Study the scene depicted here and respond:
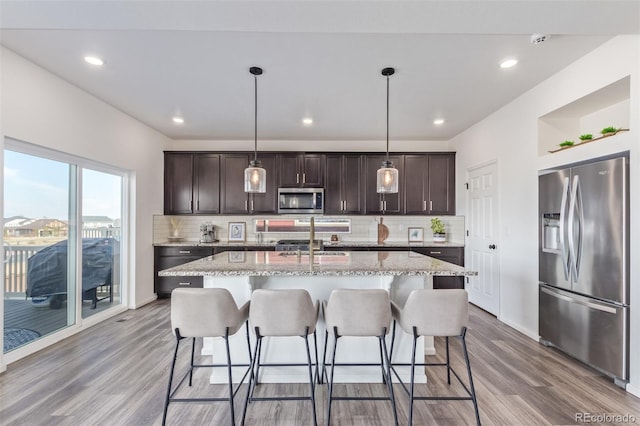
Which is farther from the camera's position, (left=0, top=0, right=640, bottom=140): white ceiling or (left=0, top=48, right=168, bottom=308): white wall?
(left=0, top=48, right=168, bottom=308): white wall

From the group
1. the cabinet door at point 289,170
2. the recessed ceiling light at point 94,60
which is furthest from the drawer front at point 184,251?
the recessed ceiling light at point 94,60

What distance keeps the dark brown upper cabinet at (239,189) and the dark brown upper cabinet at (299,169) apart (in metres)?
0.15

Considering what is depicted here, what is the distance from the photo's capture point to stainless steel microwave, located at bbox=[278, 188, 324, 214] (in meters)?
4.98

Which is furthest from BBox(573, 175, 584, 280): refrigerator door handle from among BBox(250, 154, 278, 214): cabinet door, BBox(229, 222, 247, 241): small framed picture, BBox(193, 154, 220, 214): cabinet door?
BBox(193, 154, 220, 214): cabinet door

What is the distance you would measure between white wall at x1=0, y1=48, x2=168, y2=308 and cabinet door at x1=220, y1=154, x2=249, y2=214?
102 centimetres

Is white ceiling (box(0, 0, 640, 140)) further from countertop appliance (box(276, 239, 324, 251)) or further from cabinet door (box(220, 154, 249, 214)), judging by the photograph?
countertop appliance (box(276, 239, 324, 251))

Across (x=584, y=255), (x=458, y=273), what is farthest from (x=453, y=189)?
(x=458, y=273)

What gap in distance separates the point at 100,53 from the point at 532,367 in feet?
15.0

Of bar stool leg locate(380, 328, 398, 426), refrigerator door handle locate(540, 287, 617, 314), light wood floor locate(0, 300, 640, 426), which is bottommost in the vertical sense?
light wood floor locate(0, 300, 640, 426)

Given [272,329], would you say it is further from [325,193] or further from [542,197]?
[325,193]

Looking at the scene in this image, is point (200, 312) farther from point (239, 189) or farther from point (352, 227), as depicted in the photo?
point (352, 227)

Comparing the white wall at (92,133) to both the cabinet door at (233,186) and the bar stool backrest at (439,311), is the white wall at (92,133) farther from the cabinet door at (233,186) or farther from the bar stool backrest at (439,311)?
the bar stool backrest at (439,311)

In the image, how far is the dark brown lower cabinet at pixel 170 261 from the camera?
4.68 m

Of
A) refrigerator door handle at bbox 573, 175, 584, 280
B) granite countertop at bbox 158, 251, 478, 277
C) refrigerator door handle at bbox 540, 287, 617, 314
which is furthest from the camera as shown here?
refrigerator door handle at bbox 573, 175, 584, 280
